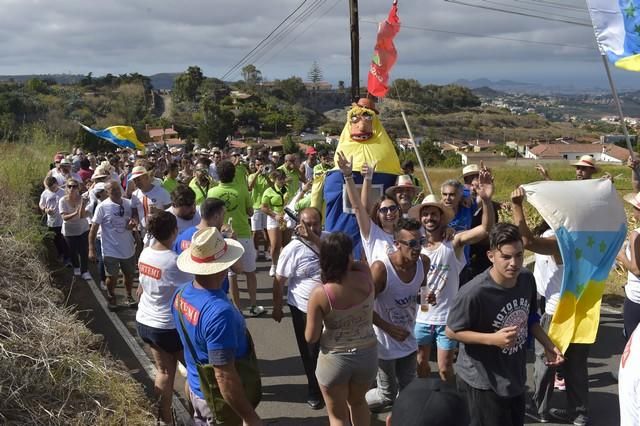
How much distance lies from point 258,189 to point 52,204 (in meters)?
3.21

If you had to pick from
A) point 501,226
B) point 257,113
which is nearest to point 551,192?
point 501,226

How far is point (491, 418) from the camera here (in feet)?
10.6

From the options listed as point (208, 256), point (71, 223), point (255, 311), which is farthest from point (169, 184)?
point (208, 256)

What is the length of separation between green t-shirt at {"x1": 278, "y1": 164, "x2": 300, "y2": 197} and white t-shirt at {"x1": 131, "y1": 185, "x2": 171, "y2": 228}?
2430mm

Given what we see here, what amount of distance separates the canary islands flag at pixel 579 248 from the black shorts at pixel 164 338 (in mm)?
2619

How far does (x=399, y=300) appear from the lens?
3838mm

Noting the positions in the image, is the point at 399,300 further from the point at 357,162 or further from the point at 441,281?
the point at 357,162

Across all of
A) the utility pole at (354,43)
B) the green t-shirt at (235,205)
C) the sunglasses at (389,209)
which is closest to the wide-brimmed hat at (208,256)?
the sunglasses at (389,209)

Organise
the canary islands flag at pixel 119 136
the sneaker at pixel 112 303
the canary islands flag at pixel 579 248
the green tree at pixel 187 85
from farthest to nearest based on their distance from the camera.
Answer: the green tree at pixel 187 85
the canary islands flag at pixel 119 136
the sneaker at pixel 112 303
the canary islands flag at pixel 579 248

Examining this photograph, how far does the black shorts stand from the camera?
4004 mm

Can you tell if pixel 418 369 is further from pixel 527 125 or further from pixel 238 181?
pixel 527 125

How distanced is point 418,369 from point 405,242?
1182 mm

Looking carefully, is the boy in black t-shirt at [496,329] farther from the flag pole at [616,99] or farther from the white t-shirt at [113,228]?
the white t-shirt at [113,228]

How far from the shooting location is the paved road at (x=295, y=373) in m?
4.48
